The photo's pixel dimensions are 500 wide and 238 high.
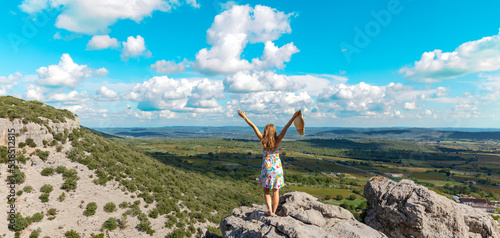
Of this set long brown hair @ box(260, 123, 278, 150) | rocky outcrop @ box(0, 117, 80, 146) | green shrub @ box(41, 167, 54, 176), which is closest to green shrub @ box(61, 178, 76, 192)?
green shrub @ box(41, 167, 54, 176)

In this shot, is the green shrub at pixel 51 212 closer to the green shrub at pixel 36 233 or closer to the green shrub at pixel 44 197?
the green shrub at pixel 44 197

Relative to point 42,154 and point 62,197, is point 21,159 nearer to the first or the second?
point 42,154

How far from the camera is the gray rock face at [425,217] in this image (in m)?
11.2

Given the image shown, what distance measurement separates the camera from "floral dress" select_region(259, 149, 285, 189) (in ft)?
33.9

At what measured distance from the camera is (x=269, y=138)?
10477 mm

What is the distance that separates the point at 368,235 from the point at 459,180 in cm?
17784

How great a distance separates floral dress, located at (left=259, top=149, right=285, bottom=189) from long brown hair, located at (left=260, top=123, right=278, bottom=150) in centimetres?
30

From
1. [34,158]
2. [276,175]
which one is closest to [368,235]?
[276,175]

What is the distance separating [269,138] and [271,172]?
5.24 ft

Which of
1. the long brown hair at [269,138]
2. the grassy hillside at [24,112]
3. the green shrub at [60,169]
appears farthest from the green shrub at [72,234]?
the long brown hair at [269,138]

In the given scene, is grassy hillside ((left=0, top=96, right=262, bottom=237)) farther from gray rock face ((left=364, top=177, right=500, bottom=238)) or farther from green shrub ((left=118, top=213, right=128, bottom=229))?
gray rock face ((left=364, top=177, right=500, bottom=238))

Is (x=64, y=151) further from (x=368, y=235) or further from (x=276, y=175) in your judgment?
(x=368, y=235)

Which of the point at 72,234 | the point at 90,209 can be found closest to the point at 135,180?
the point at 90,209

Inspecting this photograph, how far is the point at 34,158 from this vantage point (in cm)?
2861
